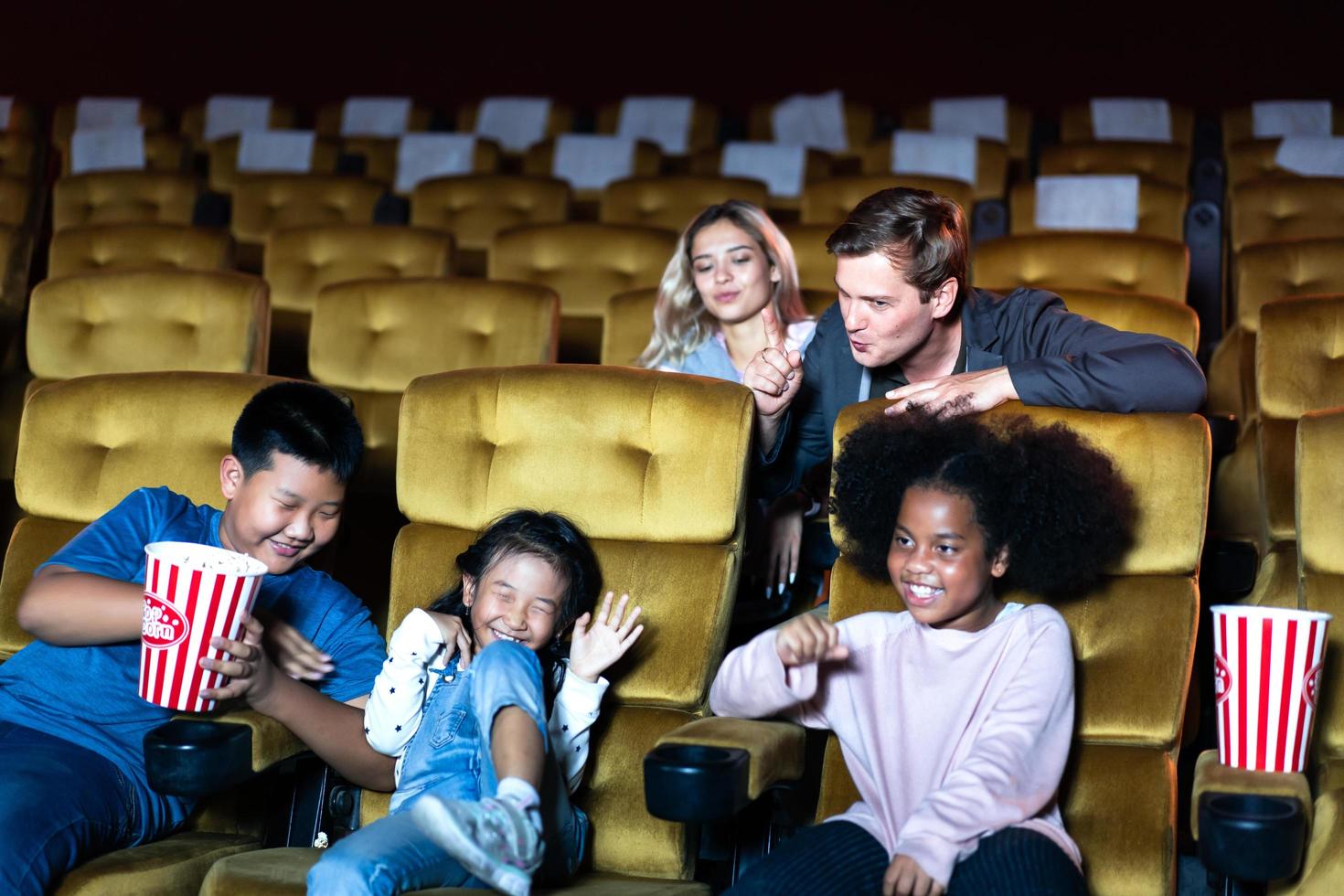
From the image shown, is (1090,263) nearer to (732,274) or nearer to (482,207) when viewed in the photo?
(732,274)

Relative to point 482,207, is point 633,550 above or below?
below

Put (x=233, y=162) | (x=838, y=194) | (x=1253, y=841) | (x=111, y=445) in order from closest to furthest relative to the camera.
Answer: (x=1253, y=841)
(x=111, y=445)
(x=838, y=194)
(x=233, y=162)

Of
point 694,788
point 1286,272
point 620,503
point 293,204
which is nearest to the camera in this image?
point 694,788

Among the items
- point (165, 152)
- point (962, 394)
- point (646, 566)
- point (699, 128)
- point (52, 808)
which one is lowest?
point (52, 808)

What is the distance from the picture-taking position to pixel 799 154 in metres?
5.15

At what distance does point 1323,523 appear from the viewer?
190 centimetres

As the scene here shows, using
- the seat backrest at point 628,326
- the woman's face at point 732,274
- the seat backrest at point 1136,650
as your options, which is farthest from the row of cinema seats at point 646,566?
the seat backrest at point 628,326

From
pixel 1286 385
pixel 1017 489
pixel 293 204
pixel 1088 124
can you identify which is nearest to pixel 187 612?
pixel 1017 489

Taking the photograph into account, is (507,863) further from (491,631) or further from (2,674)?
(2,674)

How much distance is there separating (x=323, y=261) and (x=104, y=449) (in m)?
1.81

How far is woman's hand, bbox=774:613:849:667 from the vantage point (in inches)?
66.8

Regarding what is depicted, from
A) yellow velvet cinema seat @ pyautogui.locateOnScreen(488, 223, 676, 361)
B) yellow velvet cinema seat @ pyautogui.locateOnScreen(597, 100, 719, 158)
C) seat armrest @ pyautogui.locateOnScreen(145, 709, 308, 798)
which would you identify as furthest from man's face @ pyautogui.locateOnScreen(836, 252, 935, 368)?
yellow velvet cinema seat @ pyautogui.locateOnScreen(597, 100, 719, 158)

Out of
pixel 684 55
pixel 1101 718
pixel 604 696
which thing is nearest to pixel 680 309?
pixel 604 696

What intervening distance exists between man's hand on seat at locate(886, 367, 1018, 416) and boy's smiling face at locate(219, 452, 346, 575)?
0.81 meters
